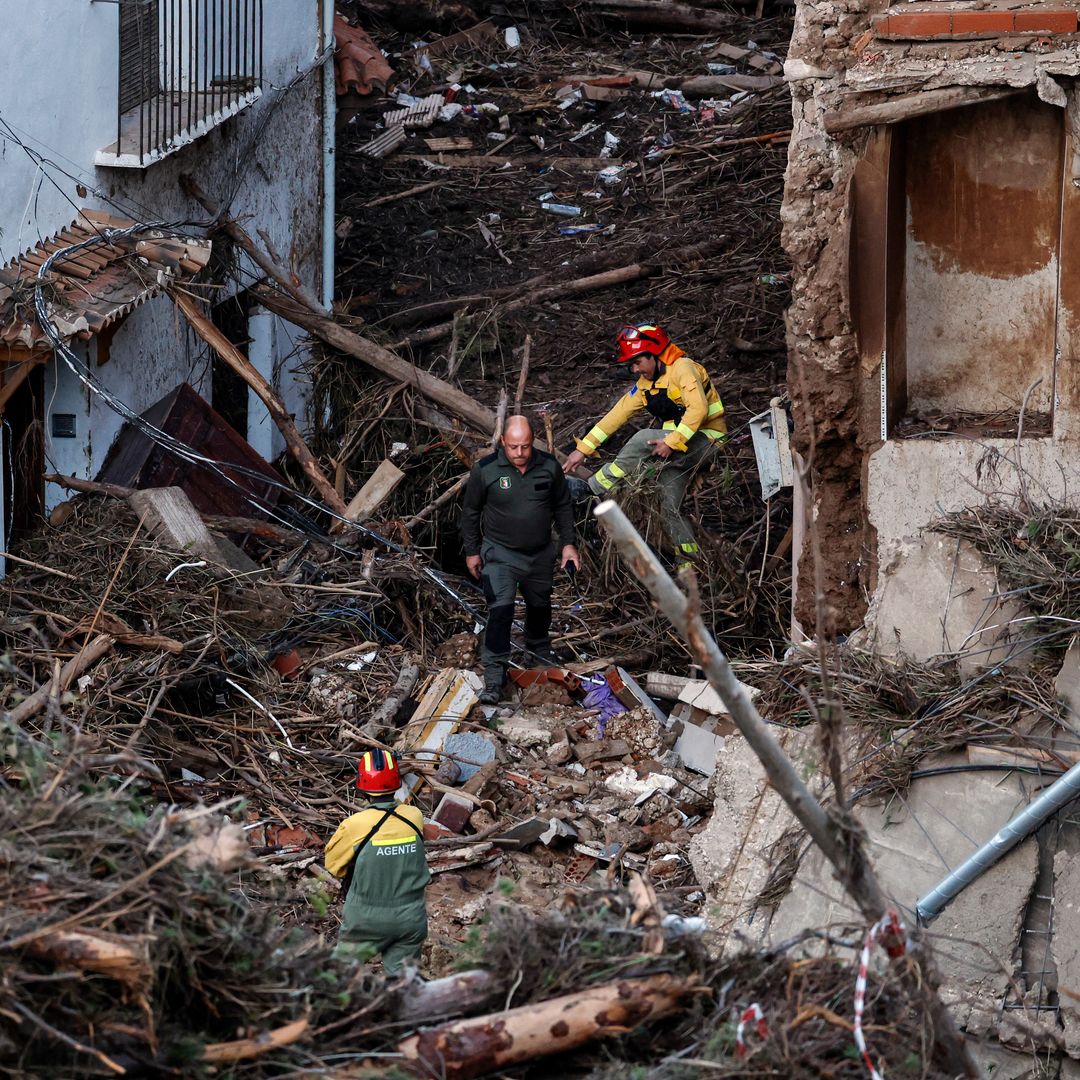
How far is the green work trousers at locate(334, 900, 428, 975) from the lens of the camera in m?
6.18

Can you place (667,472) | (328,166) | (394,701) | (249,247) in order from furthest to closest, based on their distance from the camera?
(328,166) < (249,247) < (667,472) < (394,701)

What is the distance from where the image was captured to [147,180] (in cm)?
1142

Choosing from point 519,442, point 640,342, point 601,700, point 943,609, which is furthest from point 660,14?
point 943,609

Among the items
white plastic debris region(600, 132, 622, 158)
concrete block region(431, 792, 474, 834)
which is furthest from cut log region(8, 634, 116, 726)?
white plastic debris region(600, 132, 622, 158)

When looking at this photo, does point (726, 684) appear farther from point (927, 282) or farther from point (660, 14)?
point (660, 14)

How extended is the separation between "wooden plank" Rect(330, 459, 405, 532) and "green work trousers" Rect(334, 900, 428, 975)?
5.90 meters

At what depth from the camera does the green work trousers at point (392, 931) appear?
20.3ft

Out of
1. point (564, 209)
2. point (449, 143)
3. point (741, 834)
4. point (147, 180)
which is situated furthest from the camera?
point (449, 143)

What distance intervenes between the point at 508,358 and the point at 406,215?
2.76 meters

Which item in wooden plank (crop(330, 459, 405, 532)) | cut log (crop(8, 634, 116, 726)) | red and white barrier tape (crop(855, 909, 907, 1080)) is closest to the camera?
red and white barrier tape (crop(855, 909, 907, 1080))

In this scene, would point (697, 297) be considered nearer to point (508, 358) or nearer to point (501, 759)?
point (508, 358)

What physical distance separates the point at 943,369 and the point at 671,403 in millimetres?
2950

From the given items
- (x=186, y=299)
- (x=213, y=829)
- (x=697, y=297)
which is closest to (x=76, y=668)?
(x=186, y=299)

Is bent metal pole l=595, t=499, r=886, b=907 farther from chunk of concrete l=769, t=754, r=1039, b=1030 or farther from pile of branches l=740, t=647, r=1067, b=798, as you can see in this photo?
pile of branches l=740, t=647, r=1067, b=798
